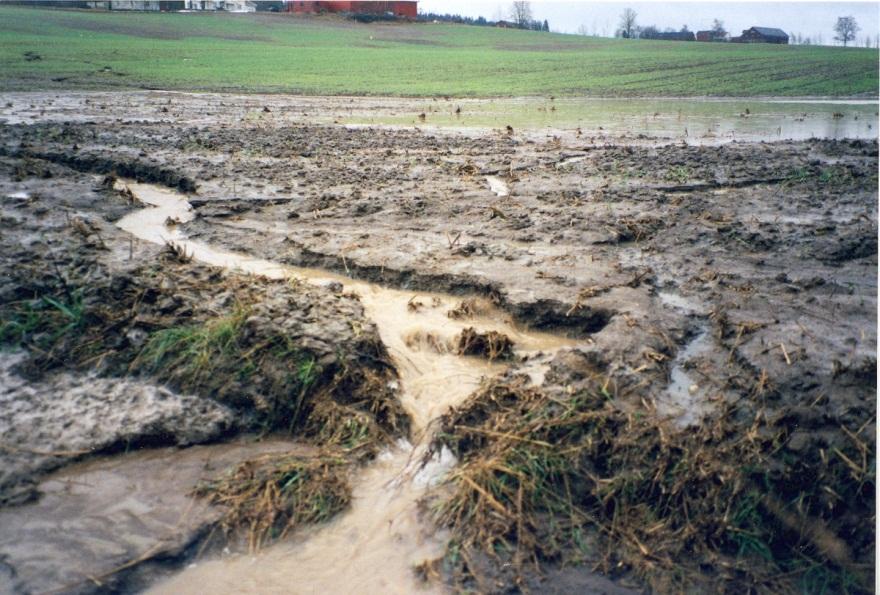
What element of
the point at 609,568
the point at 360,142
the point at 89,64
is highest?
the point at 89,64

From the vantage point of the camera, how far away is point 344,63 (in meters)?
30.6

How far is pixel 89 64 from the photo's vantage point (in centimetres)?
2239

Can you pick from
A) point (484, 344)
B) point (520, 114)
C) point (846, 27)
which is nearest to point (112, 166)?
point (484, 344)

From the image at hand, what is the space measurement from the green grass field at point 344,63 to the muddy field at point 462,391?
49.1 feet

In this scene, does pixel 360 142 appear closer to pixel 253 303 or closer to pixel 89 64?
pixel 253 303

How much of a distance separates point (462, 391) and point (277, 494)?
1.22 m

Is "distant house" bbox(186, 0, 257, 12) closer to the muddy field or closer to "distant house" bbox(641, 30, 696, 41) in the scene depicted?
"distant house" bbox(641, 30, 696, 41)

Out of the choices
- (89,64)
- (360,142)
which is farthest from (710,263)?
(89,64)

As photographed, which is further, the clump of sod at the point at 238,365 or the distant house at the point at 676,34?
the distant house at the point at 676,34

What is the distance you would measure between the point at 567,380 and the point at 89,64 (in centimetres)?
2313

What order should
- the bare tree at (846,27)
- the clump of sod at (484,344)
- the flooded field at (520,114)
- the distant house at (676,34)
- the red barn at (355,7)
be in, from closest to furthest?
the bare tree at (846,27), the clump of sod at (484,344), the distant house at (676,34), the flooded field at (520,114), the red barn at (355,7)

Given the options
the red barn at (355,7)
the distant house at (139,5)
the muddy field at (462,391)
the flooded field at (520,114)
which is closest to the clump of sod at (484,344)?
the muddy field at (462,391)

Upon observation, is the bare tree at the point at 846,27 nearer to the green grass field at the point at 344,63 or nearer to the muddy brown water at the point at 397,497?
the muddy brown water at the point at 397,497

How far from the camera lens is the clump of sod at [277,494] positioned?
2928mm
